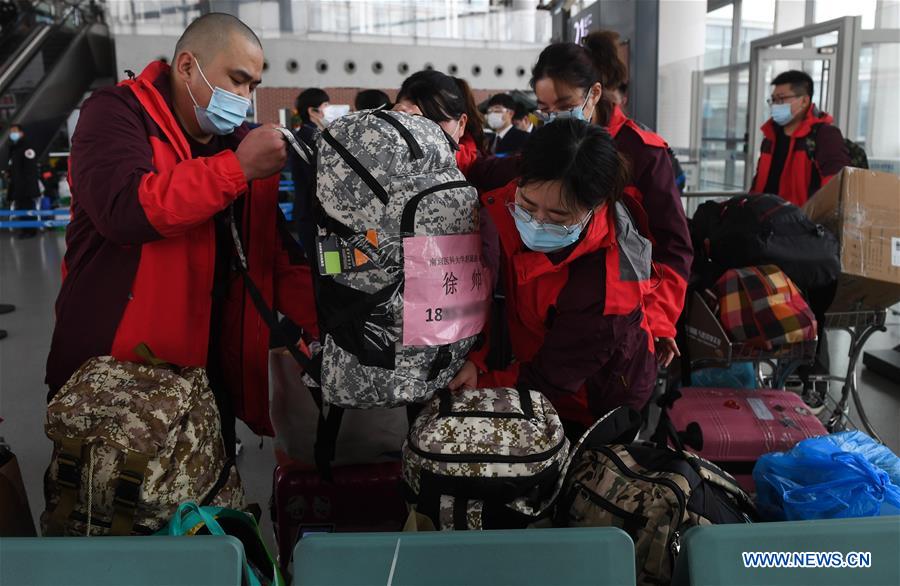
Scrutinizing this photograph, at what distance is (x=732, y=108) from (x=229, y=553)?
8.54m

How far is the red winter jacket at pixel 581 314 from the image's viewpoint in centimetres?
182

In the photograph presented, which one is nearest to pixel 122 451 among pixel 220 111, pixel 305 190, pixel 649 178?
pixel 305 190

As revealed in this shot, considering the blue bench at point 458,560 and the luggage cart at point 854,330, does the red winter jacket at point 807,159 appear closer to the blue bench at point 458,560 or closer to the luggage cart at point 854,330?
the luggage cart at point 854,330

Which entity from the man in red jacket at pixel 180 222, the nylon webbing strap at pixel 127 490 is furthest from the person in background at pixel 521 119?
the nylon webbing strap at pixel 127 490

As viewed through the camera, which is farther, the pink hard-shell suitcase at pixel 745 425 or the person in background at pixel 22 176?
the person in background at pixel 22 176

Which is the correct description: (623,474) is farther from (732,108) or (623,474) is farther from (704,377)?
(732,108)

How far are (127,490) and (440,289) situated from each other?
83cm

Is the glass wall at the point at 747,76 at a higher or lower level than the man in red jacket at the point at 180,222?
higher

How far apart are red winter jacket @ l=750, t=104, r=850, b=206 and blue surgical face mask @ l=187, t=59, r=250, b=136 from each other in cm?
366

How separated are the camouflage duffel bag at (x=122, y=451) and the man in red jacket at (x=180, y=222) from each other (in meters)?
0.20

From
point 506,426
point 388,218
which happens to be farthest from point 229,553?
point 388,218

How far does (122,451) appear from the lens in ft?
5.27

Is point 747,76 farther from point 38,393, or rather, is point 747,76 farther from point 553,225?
point 38,393

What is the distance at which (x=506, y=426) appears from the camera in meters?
1.62
